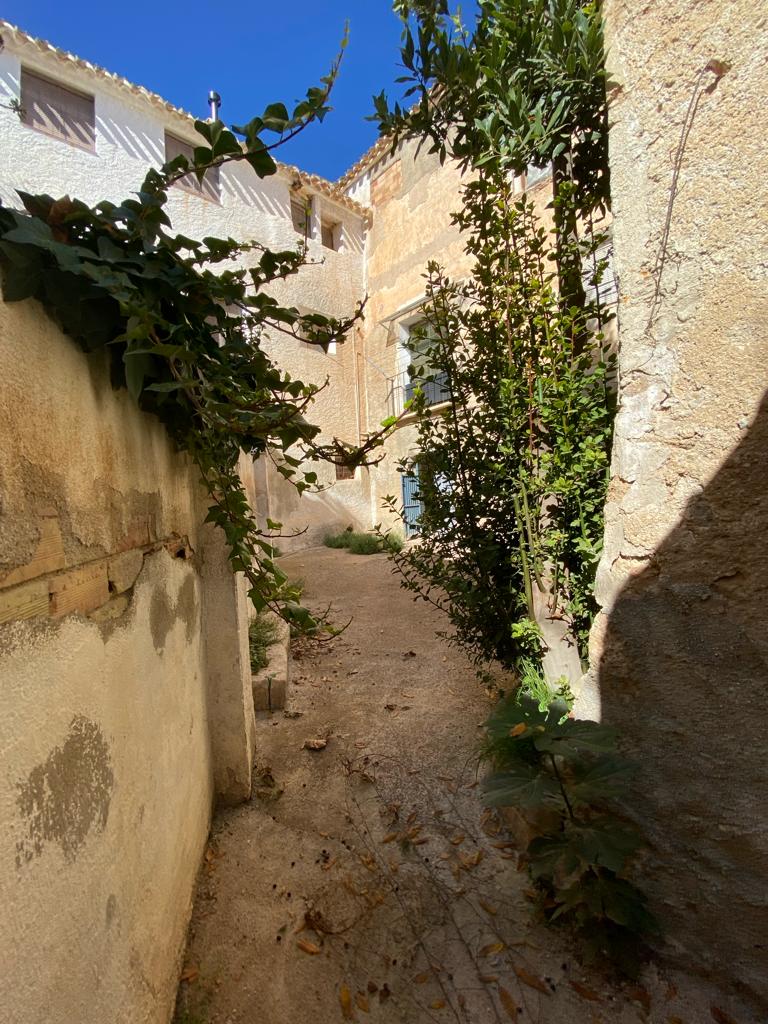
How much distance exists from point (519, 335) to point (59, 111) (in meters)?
9.90

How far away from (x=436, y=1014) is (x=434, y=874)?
1.65 ft

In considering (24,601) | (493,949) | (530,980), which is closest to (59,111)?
(24,601)

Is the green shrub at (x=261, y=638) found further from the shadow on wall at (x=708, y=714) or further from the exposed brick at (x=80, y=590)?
the shadow on wall at (x=708, y=714)

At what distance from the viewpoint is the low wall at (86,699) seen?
0.76 m

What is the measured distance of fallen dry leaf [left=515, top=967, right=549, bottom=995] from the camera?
1.53 metres

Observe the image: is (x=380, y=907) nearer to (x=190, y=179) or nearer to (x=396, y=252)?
(x=190, y=179)

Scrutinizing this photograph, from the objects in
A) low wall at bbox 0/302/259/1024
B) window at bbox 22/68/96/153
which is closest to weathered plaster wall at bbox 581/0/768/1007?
low wall at bbox 0/302/259/1024

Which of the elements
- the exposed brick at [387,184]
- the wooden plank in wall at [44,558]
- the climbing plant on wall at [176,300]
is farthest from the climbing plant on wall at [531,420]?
the exposed brick at [387,184]

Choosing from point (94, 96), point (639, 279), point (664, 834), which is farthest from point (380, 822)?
point (94, 96)

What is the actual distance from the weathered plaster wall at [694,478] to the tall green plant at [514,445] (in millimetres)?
407

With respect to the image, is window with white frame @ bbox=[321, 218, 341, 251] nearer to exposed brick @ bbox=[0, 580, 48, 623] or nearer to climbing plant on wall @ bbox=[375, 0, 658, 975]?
climbing plant on wall @ bbox=[375, 0, 658, 975]

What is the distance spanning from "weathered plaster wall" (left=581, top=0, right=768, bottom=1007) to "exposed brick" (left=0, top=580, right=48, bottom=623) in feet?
5.33

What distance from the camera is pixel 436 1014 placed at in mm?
1489

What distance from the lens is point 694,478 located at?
152 centimetres
